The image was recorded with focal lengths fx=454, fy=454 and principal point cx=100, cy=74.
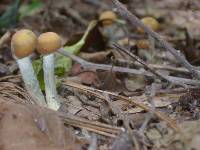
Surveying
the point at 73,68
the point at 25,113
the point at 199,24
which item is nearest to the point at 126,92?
the point at 73,68

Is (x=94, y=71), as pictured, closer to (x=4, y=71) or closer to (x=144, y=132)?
(x=4, y=71)

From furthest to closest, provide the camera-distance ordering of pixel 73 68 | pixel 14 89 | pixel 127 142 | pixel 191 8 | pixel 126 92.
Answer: pixel 191 8 → pixel 73 68 → pixel 126 92 → pixel 14 89 → pixel 127 142

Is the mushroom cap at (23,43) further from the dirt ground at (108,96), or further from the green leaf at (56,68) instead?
the green leaf at (56,68)

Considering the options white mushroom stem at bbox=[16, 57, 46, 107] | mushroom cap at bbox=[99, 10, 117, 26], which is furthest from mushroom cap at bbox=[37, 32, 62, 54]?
mushroom cap at bbox=[99, 10, 117, 26]

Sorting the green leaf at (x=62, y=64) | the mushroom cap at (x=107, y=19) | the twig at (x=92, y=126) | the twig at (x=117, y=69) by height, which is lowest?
the twig at (x=92, y=126)

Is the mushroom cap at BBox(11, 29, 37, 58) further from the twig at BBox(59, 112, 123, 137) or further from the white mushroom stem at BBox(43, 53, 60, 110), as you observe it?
the twig at BBox(59, 112, 123, 137)

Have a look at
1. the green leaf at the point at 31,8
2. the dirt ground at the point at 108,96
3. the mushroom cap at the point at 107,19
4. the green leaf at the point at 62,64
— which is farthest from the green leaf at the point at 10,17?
the green leaf at the point at 62,64

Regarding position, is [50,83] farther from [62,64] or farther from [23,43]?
[62,64]

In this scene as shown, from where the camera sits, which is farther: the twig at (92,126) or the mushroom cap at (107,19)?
the mushroom cap at (107,19)
